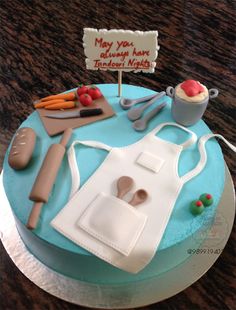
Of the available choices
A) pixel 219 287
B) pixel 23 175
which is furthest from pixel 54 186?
pixel 219 287

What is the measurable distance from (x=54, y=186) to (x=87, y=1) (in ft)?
5.36

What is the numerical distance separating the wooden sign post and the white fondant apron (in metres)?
0.23

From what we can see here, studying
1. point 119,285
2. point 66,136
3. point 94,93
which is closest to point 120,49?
point 94,93

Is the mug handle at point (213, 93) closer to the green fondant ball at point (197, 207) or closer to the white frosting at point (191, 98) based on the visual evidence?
the white frosting at point (191, 98)

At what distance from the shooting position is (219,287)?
116 centimetres

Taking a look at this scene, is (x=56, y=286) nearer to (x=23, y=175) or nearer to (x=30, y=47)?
(x=23, y=175)

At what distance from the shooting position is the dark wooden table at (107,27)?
1695 millimetres

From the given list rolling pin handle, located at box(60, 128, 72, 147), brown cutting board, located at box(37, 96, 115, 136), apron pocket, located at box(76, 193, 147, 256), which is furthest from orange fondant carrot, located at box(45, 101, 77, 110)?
apron pocket, located at box(76, 193, 147, 256)

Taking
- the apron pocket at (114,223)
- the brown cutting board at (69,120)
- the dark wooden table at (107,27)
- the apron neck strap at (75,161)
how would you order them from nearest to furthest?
the apron pocket at (114,223) < the apron neck strap at (75,161) < the brown cutting board at (69,120) < the dark wooden table at (107,27)

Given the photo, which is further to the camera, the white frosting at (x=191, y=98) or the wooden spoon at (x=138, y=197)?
the white frosting at (x=191, y=98)

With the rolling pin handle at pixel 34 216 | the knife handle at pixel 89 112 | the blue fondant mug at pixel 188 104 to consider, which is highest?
the blue fondant mug at pixel 188 104

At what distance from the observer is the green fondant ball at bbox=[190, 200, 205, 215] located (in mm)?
937

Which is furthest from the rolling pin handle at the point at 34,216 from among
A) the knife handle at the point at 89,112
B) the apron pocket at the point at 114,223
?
the knife handle at the point at 89,112

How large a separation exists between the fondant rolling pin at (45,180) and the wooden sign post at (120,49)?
0.94 feet
